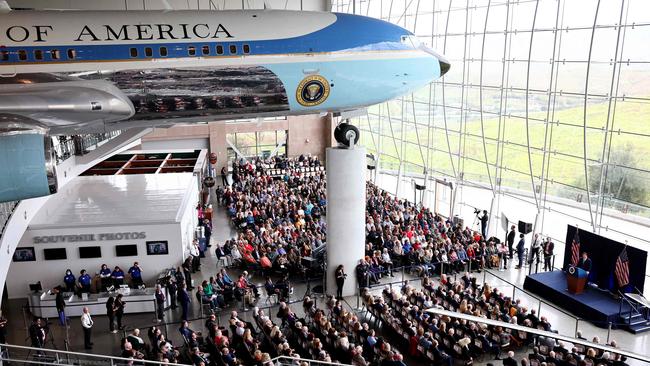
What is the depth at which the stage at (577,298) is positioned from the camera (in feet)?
55.8

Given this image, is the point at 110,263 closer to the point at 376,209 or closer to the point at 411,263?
the point at 411,263

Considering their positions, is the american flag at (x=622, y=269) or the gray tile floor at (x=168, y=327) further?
the american flag at (x=622, y=269)

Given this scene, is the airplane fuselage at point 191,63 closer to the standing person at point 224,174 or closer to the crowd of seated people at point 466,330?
the crowd of seated people at point 466,330

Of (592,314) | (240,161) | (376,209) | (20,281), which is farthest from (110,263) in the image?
(240,161)

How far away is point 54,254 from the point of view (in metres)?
18.8

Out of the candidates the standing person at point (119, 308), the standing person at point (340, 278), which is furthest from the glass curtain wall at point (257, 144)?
the standing person at point (119, 308)

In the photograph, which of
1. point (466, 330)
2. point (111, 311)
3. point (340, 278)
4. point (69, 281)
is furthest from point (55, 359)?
point (466, 330)

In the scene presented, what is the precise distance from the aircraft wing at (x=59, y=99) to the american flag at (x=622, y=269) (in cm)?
1563

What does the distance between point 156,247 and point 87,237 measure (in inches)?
89.5

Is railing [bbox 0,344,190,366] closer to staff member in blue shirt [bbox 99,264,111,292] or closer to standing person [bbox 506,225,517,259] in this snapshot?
staff member in blue shirt [bbox 99,264,111,292]

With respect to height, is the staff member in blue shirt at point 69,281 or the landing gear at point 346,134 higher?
the landing gear at point 346,134

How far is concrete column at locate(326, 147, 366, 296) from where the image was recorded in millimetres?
18062

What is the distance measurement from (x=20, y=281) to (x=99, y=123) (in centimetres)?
882

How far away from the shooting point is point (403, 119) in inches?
1315
